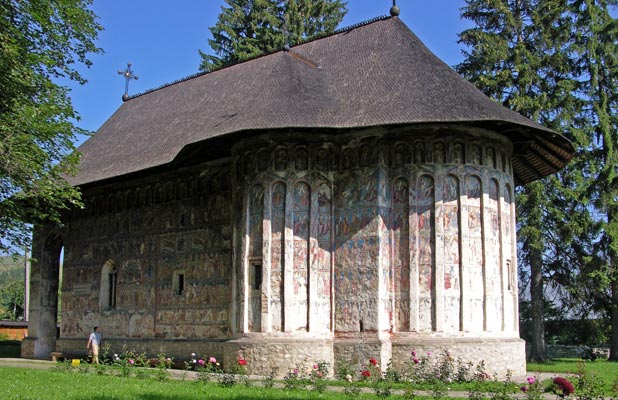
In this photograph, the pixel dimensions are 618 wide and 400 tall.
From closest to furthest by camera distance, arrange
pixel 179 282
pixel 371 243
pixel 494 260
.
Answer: pixel 371 243, pixel 494 260, pixel 179 282

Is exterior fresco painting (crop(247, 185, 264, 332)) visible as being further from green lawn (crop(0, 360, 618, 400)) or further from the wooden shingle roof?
green lawn (crop(0, 360, 618, 400))

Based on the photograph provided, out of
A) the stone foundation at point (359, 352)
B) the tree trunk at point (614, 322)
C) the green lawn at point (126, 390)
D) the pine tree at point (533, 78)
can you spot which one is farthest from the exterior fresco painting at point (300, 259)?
the tree trunk at point (614, 322)

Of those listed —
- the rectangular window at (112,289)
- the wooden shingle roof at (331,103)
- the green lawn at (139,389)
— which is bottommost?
the green lawn at (139,389)

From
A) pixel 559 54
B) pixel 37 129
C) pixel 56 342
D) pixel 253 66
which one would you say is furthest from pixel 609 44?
pixel 56 342

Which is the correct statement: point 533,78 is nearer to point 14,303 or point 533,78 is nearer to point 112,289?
point 112,289

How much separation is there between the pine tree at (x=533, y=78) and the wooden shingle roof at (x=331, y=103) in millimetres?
4030

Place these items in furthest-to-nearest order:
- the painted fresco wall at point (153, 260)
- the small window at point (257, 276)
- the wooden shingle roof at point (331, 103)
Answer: the painted fresco wall at point (153, 260)
the small window at point (257, 276)
the wooden shingle roof at point (331, 103)

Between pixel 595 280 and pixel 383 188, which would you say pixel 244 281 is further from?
pixel 595 280

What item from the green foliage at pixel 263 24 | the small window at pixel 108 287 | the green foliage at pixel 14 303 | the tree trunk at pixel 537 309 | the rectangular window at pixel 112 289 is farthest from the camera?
the green foliage at pixel 14 303

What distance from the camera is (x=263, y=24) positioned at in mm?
37375

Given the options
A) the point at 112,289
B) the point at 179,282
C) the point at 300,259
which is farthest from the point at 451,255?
the point at 112,289

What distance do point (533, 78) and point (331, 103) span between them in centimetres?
1160

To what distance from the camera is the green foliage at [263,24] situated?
36.6 metres

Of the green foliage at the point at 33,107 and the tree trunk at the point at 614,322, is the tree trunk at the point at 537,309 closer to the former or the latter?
the tree trunk at the point at 614,322
